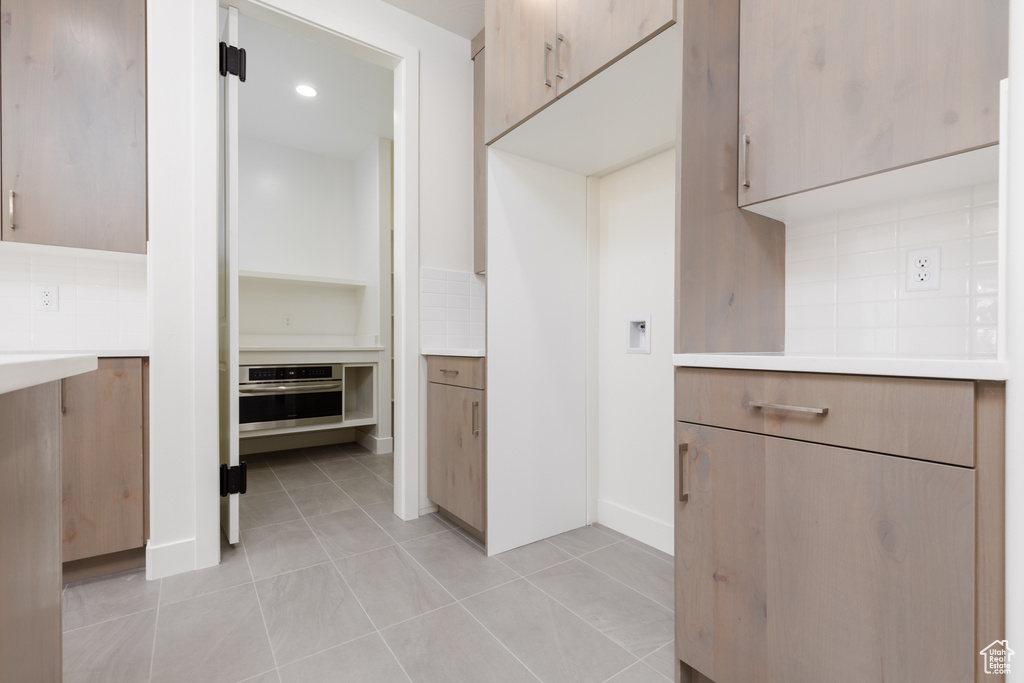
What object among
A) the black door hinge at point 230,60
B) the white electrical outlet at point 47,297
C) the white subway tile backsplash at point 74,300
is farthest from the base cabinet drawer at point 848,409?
the white electrical outlet at point 47,297

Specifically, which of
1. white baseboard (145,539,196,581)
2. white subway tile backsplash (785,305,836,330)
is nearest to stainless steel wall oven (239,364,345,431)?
white baseboard (145,539,196,581)

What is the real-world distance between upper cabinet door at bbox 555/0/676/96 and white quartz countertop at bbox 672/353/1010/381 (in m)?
0.86

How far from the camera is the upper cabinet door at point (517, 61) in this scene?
60.4 inches

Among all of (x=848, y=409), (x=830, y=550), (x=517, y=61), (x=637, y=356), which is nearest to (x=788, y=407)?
(x=848, y=409)

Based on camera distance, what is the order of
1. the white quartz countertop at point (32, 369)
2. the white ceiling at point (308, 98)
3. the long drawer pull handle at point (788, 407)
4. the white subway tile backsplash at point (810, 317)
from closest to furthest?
the white quartz countertop at point (32, 369)
the long drawer pull handle at point (788, 407)
the white subway tile backsplash at point (810, 317)
the white ceiling at point (308, 98)

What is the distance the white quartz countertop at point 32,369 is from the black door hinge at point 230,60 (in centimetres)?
176

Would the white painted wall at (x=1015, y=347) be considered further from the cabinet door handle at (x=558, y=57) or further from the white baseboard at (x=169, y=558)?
the white baseboard at (x=169, y=558)

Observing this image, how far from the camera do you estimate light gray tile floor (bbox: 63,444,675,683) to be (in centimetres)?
120

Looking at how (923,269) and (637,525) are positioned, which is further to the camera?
(637,525)

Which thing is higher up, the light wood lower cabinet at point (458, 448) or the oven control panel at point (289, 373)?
the oven control panel at point (289, 373)

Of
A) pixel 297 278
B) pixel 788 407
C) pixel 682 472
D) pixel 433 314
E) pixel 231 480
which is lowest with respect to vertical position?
pixel 231 480

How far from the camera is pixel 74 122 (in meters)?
1.59

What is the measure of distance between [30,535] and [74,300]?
175cm

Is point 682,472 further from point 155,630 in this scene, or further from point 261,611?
point 155,630
